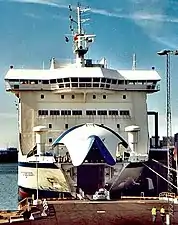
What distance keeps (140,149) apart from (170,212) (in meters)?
16.9

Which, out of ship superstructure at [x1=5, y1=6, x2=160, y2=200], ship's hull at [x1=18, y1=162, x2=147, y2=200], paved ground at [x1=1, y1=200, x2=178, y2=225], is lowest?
paved ground at [x1=1, y1=200, x2=178, y2=225]

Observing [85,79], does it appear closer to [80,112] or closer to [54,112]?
[80,112]

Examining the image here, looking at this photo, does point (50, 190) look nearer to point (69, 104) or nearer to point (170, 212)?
point (69, 104)

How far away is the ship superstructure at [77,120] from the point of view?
120 ft

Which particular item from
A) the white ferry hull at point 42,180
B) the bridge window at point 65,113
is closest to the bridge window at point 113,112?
the bridge window at point 65,113

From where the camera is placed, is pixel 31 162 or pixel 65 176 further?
pixel 31 162

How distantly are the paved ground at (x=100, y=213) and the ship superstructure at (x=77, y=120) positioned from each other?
487cm

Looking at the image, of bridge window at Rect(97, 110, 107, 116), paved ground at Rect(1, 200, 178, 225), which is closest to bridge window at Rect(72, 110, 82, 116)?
bridge window at Rect(97, 110, 107, 116)

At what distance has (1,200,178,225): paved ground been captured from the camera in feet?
76.9

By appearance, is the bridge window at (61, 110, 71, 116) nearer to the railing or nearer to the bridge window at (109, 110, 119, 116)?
the railing

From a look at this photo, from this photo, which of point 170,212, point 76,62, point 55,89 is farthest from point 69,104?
point 170,212

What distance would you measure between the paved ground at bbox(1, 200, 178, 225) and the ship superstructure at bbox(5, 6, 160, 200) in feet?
16.0

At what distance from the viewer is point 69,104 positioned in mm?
42656

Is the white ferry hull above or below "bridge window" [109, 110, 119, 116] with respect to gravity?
below
